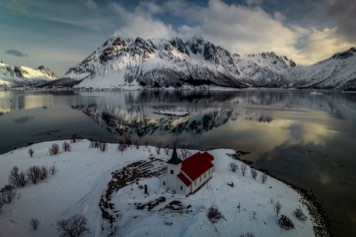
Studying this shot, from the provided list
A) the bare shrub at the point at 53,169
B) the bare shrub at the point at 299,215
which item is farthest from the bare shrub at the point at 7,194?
the bare shrub at the point at 299,215

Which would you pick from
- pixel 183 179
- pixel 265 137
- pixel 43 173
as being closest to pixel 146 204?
pixel 183 179

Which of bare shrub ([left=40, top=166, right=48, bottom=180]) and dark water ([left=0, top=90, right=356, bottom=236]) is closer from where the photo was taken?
bare shrub ([left=40, top=166, right=48, bottom=180])

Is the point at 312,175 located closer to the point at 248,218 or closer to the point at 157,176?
the point at 248,218

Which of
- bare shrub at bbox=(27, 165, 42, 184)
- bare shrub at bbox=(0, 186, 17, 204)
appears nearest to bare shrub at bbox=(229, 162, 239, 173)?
bare shrub at bbox=(27, 165, 42, 184)

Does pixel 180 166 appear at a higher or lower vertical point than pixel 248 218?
higher

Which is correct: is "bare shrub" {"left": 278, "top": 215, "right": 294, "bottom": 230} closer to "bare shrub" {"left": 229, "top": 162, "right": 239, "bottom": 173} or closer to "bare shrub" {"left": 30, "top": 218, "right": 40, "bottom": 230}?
"bare shrub" {"left": 229, "top": 162, "right": 239, "bottom": 173}

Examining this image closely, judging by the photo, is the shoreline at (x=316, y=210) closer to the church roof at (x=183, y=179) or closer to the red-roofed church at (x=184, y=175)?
the red-roofed church at (x=184, y=175)

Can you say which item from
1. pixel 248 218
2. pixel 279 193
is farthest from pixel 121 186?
pixel 279 193
